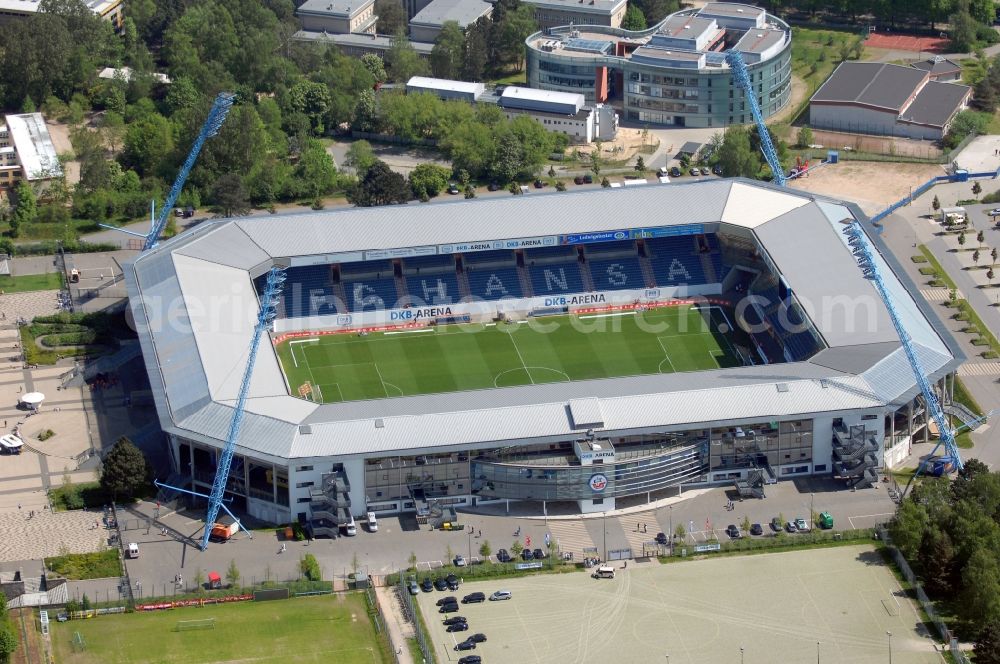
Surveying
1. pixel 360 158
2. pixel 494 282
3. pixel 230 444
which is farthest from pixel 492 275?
pixel 230 444

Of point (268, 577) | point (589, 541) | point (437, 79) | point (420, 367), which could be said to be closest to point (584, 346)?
point (420, 367)

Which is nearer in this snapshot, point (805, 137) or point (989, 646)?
point (989, 646)

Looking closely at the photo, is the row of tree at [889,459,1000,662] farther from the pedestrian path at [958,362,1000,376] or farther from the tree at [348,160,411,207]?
the tree at [348,160,411,207]

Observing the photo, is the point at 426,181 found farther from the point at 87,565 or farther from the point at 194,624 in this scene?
the point at 194,624

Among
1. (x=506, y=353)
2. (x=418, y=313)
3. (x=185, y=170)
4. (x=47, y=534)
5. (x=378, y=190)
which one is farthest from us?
(x=378, y=190)

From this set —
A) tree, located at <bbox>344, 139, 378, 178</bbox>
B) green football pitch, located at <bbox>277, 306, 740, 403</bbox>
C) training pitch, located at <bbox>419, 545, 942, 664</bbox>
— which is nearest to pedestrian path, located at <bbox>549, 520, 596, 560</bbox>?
training pitch, located at <bbox>419, 545, 942, 664</bbox>

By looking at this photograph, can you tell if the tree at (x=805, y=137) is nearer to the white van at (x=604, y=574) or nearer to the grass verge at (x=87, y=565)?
the white van at (x=604, y=574)

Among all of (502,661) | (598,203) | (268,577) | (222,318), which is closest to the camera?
(502,661)

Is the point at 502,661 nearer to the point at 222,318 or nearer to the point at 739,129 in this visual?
the point at 222,318
